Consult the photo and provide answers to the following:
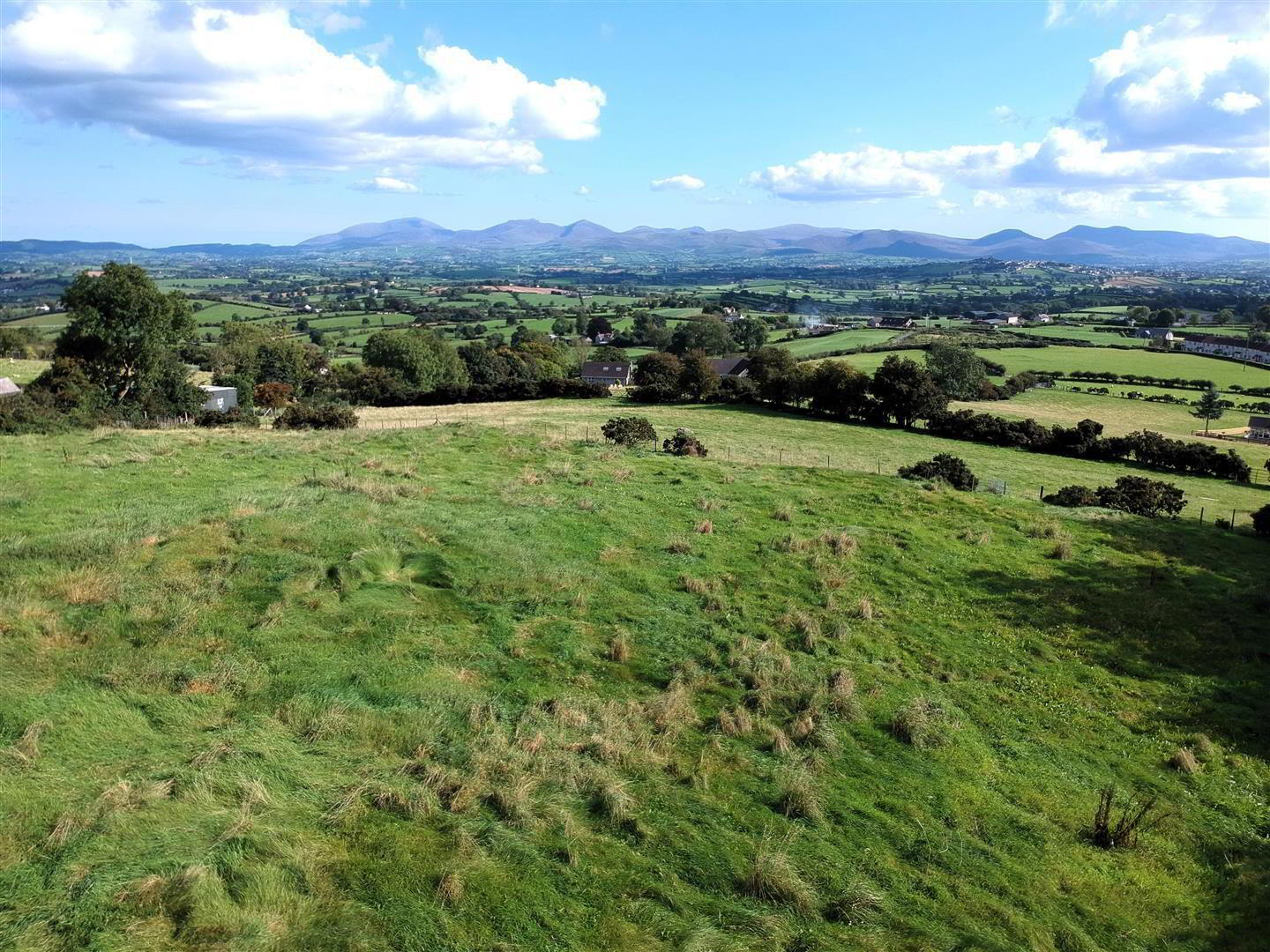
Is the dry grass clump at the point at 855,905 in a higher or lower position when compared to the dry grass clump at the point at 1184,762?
higher

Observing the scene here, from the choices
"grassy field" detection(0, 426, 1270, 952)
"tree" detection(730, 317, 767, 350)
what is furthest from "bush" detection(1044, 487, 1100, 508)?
"tree" detection(730, 317, 767, 350)

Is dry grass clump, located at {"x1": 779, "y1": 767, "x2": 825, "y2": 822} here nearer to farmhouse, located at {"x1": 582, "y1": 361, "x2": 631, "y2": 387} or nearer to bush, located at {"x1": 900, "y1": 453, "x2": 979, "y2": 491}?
bush, located at {"x1": 900, "y1": 453, "x2": 979, "y2": 491}

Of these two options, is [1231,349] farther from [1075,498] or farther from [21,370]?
[21,370]

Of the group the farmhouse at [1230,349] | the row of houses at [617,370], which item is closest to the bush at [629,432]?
the row of houses at [617,370]

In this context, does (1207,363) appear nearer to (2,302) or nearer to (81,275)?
(81,275)

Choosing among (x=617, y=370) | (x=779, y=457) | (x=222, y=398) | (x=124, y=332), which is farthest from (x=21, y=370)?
(x=779, y=457)

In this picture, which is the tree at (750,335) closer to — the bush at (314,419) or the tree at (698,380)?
the tree at (698,380)
